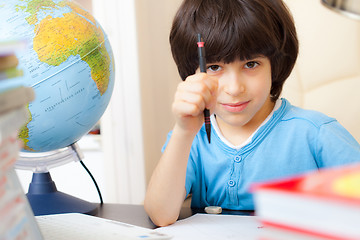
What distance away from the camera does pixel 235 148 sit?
1.15m

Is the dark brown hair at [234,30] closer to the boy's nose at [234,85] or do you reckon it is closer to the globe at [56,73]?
the boy's nose at [234,85]

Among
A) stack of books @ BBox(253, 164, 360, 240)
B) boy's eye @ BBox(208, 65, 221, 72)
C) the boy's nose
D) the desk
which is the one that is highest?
stack of books @ BBox(253, 164, 360, 240)

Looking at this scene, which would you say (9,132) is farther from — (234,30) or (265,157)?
(265,157)

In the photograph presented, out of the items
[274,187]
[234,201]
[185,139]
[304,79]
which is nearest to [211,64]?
[185,139]

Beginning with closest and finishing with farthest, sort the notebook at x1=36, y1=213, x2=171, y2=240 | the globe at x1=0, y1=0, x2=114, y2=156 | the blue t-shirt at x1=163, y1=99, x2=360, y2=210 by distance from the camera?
the notebook at x1=36, y1=213, x2=171, y2=240 → the globe at x1=0, y1=0, x2=114, y2=156 → the blue t-shirt at x1=163, y1=99, x2=360, y2=210

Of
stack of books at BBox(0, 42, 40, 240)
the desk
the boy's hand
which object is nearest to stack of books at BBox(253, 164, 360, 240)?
stack of books at BBox(0, 42, 40, 240)

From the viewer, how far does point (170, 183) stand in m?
1.01

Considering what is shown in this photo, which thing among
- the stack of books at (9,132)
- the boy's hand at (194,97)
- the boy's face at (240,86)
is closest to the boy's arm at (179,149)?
the boy's hand at (194,97)

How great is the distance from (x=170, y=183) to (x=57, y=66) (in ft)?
1.07

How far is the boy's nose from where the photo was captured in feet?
3.25

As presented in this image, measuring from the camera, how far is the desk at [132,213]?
0.99 meters

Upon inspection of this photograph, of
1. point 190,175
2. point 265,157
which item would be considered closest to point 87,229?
point 190,175

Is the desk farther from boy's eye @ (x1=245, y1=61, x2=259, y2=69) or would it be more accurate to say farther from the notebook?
boy's eye @ (x1=245, y1=61, x2=259, y2=69)

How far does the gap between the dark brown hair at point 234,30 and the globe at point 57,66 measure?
0.20 metres
